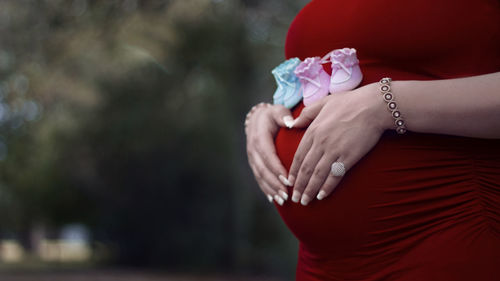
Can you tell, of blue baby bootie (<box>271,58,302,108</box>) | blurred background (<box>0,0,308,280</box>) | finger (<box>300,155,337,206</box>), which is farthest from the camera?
blurred background (<box>0,0,308,280</box>)

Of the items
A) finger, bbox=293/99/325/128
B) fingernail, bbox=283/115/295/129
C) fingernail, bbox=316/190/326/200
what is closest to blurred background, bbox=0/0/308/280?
fingernail, bbox=283/115/295/129

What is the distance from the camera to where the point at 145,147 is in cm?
962

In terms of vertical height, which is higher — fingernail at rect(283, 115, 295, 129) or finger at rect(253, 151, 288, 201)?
fingernail at rect(283, 115, 295, 129)

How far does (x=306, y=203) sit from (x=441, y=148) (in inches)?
11.7

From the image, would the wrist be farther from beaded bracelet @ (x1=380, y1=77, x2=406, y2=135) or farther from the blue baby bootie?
the blue baby bootie

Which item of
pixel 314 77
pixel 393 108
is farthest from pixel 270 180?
pixel 393 108

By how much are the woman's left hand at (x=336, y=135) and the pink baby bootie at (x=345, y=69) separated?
0.17 feet

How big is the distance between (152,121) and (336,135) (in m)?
8.66

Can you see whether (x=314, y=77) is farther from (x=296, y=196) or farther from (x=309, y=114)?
(x=296, y=196)

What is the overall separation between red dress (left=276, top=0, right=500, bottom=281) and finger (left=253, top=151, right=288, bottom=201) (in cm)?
5

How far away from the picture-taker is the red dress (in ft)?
2.84

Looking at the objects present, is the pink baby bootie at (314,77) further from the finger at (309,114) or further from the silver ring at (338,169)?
the silver ring at (338,169)

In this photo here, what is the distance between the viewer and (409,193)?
920 mm

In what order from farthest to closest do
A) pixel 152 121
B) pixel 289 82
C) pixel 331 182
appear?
pixel 152 121 < pixel 289 82 < pixel 331 182
